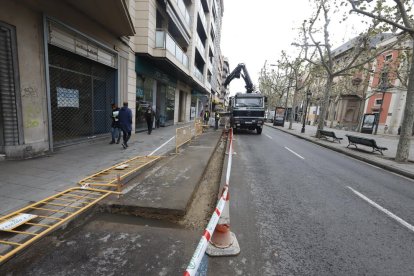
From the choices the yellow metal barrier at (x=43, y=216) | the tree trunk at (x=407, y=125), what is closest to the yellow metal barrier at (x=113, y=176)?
the yellow metal barrier at (x=43, y=216)

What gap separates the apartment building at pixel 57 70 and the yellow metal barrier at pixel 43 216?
10.7 feet

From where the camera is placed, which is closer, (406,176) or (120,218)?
(120,218)

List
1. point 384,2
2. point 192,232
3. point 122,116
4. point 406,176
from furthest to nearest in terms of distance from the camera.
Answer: point 384,2
point 122,116
point 406,176
point 192,232

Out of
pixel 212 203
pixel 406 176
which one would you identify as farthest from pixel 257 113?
pixel 212 203

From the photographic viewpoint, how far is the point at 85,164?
576cm

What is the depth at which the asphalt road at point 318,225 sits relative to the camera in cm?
254

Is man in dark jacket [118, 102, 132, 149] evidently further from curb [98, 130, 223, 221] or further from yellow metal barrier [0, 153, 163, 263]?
curb [98, 130, 223, 221]

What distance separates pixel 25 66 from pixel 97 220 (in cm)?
497

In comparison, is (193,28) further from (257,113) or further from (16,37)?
(16,37)

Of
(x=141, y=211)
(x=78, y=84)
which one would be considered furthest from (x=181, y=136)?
(x=141, y=211)

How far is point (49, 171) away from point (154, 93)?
10.5 metres

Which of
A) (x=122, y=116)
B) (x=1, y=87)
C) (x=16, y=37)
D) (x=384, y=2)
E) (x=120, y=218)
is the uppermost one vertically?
(x=384, y=2)

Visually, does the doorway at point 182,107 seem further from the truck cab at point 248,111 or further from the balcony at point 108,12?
the balcony at point 108,12

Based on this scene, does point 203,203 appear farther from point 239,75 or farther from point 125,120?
point 239,75
